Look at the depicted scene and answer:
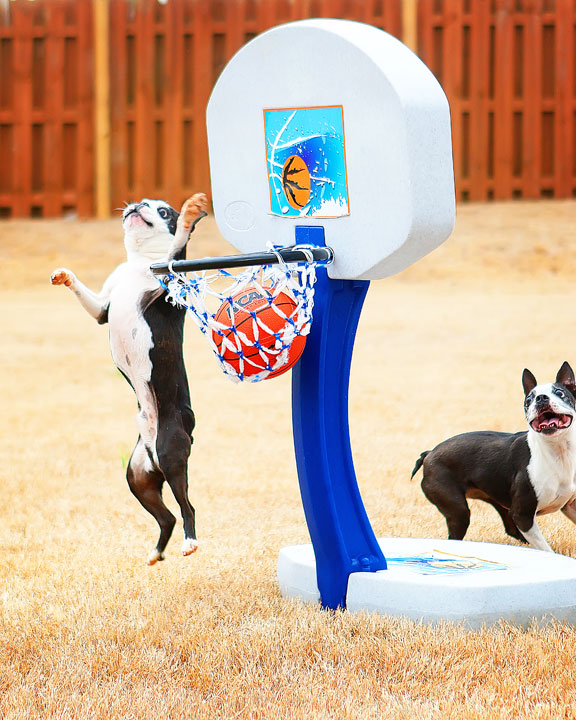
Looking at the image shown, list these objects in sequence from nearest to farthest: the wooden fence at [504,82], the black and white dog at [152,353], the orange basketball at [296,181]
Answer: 1. the black and white dog at [152,353]
2. the orange basketball at [296,181]
3. the wooden fence at [504,82]

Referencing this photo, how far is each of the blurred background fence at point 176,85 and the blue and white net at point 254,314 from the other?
9.77 meters

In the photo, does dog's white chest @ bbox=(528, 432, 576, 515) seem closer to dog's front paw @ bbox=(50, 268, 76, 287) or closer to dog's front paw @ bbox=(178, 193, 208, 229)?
dog's front paw @ bbox=(178, 193, 208, 229)

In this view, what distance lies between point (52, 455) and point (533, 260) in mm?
7106

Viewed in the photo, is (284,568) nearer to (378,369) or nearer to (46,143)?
(378,369)

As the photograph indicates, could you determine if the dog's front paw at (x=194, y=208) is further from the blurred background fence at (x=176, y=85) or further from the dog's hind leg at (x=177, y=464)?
the blurred background fence at (x=176, y=85)

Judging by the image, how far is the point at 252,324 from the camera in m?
3.14

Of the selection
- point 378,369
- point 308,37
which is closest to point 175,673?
point 308,37

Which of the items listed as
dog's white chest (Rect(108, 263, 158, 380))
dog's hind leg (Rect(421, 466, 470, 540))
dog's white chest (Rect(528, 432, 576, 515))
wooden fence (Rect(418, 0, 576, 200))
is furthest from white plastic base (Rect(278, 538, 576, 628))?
wooden fence (Rect(418, 0, 576, 200))

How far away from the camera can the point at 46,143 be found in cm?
1306

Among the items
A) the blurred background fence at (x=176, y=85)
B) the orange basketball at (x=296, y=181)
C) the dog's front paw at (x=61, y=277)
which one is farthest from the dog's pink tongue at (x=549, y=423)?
the blurred background fence at (x=176, y=85)

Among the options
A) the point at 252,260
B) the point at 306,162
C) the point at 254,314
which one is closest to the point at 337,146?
the point at 306,162

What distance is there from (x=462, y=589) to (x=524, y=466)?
783 millimetres

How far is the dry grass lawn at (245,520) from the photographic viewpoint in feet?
9.66

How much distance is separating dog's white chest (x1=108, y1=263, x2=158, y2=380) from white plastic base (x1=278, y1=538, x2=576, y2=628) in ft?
3.02
